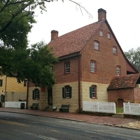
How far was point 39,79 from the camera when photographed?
22.2 meters

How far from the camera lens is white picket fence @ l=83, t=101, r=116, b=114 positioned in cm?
2118

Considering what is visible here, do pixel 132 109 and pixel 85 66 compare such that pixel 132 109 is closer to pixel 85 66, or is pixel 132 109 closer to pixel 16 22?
pixel 85 66

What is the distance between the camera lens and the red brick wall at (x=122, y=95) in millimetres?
25719

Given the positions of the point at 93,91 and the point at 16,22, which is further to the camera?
the point at 93,91

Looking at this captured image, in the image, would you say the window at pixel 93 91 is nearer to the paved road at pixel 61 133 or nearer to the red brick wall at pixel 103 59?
the red brick wall at pixel 103 59

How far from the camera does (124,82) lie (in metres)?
27.4

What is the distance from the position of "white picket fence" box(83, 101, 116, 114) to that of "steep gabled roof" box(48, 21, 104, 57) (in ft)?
21.5

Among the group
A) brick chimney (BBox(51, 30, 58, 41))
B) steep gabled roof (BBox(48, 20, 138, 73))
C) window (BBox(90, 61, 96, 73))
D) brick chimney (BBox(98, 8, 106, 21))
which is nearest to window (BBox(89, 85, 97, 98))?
window (BBox(90, 61, 96, 73))

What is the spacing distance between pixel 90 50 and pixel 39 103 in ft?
33.8

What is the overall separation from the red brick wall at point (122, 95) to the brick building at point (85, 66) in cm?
69

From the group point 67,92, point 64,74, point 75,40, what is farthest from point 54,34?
point 67,92

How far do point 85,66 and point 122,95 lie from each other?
5849mm

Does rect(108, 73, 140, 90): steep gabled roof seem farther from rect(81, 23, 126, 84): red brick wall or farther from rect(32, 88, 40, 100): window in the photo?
rect(32, 88, 40, 100): window

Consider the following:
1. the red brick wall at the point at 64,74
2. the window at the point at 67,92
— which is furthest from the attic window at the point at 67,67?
the window at the point at 67,92
